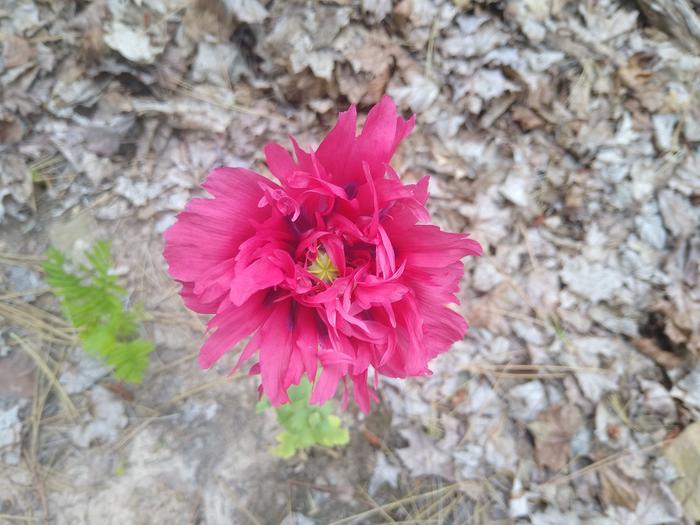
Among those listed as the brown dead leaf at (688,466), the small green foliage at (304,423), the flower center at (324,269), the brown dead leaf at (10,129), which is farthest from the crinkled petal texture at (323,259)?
the brown dead leaf at (688,466)

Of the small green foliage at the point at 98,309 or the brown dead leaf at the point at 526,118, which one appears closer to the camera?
the small green foliage at the point at 98,309

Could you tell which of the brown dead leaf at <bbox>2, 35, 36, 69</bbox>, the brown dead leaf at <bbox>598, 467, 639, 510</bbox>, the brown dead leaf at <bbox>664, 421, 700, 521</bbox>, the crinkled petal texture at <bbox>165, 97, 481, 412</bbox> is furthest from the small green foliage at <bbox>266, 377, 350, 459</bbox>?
the brown dead leaf at <bbox>2, 35, 36, 69</bbox>

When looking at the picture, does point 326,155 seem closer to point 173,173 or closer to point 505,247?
point 173,173

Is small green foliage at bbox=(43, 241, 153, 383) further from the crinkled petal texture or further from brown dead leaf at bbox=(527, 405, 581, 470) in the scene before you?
brown dead leaf at bbox=(527, 405, 581, 470)

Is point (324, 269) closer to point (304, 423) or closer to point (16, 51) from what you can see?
point (304, 423)

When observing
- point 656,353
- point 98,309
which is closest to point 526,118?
point 656,353

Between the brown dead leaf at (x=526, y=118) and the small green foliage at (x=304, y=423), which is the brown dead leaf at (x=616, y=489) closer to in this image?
the small green foliage at (x=304, y=423)

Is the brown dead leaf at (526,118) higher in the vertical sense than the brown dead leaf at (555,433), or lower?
higher

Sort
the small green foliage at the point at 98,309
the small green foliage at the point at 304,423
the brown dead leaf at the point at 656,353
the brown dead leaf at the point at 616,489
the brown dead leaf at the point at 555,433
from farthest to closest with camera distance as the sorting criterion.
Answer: the brown dead leaf at the point at 656,353 < the brown dead leaf at the point at 555,433 < the brown dead leaf at the point at 616,489 < the small green foliage at the point at 304,423 < the small green foliage at the point at 98,309
